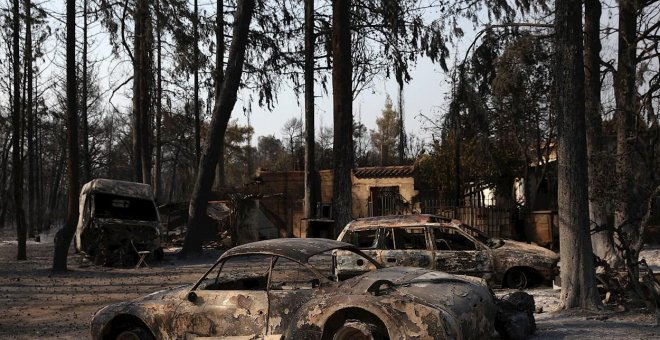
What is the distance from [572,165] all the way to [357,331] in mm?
5020

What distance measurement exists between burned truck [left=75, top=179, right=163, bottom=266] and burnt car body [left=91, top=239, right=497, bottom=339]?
13.8 meters

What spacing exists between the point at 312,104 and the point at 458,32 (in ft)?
40.8

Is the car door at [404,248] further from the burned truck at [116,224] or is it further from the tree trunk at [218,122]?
the burned truck at [116,224]

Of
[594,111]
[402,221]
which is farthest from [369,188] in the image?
[402,221]

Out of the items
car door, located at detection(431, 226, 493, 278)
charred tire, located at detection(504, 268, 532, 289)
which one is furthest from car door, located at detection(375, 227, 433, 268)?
charred tire, located at detection(504, 268, 532, 289)

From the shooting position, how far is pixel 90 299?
1298 cm

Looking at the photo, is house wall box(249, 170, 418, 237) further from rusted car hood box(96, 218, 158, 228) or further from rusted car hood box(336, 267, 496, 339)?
rusted car hood box(336, 267, 496, 339)

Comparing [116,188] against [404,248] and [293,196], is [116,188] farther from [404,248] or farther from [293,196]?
[404,248]

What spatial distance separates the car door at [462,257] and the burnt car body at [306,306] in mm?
4853

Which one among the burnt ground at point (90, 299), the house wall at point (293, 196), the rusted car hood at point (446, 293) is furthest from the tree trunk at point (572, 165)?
the house wall at point (293, 196)

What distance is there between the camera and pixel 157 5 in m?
19.9

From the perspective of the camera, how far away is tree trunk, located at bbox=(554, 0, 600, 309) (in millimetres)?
8891

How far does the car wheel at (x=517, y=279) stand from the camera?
38.8 feet

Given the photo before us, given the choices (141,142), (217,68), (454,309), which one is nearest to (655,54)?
(454,309)
